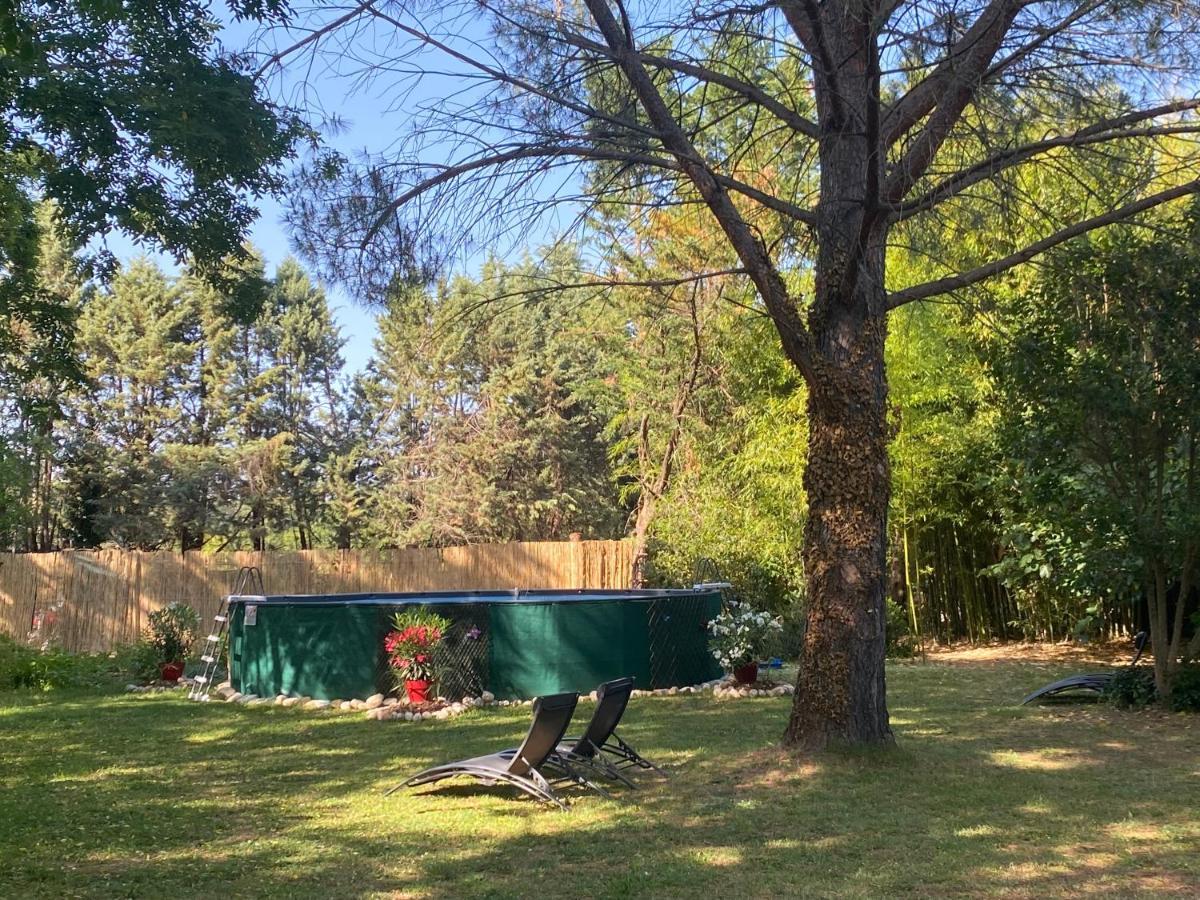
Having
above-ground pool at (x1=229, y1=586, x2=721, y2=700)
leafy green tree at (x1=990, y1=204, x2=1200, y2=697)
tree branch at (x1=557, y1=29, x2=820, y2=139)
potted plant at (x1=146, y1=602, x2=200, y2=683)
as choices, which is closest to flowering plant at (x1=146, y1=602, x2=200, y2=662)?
potted plant at (x1=146, y1=602, x2=200, y2=683)

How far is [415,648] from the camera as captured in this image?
10.7 m

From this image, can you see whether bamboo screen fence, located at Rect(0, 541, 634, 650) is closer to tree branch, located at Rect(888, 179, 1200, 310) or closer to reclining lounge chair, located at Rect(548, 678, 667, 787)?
reclining lounge chair, located at Rect(548, 678, 667, 787)

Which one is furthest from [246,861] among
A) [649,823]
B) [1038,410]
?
[1038,410]

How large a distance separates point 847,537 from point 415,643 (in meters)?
5.23

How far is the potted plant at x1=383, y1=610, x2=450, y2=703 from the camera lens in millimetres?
10625

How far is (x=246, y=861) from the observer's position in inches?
205

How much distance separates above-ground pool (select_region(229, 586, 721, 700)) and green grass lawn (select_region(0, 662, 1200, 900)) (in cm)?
164

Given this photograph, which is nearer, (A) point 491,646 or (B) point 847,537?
(B) point 847,537

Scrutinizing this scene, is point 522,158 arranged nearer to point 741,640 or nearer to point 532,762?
point 532,762

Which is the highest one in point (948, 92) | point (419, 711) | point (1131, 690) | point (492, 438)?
point (492, 438)

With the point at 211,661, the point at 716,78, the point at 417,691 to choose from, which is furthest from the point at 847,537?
the point at 211,661

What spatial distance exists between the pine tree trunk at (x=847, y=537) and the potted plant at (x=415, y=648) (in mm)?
4600

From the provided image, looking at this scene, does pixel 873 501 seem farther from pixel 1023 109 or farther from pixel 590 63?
pixel 590 63

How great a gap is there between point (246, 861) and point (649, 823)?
2099mm
